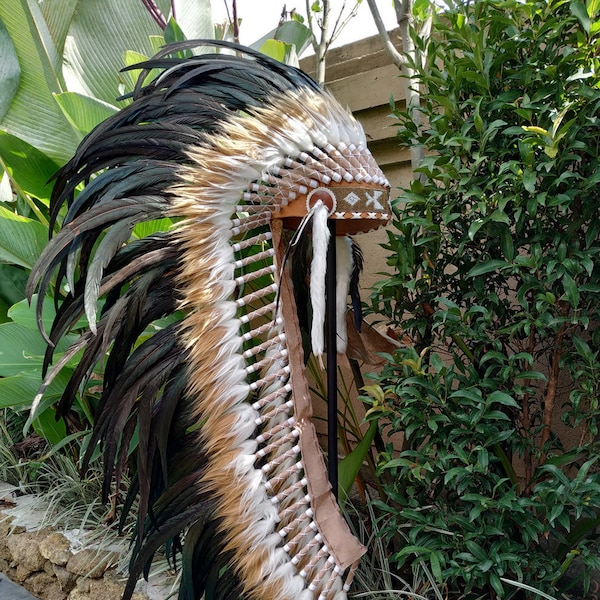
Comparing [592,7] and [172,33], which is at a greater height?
[172,33]

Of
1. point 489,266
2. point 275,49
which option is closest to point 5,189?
point 275,49

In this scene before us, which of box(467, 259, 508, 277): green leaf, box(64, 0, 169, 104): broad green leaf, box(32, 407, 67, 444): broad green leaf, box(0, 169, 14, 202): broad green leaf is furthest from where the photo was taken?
box(0, 169, 14, 202): broad green leaf

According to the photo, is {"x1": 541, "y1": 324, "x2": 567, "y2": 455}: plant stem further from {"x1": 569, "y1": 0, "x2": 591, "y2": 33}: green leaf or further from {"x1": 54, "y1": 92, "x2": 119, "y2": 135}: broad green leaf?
{"x1": 54, "y1": 92, "x2": 119, "y2": 135}: broad green leaf

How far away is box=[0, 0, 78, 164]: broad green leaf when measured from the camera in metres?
1.97

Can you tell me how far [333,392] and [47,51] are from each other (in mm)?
1526

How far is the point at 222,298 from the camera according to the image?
3.52 ft

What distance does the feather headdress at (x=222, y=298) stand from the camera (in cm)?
106

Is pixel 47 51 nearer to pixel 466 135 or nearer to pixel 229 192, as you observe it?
pixel 229 192

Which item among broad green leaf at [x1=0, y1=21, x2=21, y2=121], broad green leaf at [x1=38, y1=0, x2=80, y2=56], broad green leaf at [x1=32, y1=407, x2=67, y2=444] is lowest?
broad green leaf at [x1=32, y1=407, x2=67, y2=444]

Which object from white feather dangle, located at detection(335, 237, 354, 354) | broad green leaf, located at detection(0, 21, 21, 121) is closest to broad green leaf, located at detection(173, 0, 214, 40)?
broad green leaf, located at detection(0, 21, 21, 121)

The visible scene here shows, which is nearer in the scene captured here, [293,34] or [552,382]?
[552,382]

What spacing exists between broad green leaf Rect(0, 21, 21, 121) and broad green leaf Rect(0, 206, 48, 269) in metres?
0.35

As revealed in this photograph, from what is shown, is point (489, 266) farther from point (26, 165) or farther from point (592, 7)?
point (26, 165)

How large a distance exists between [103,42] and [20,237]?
2.36ft
